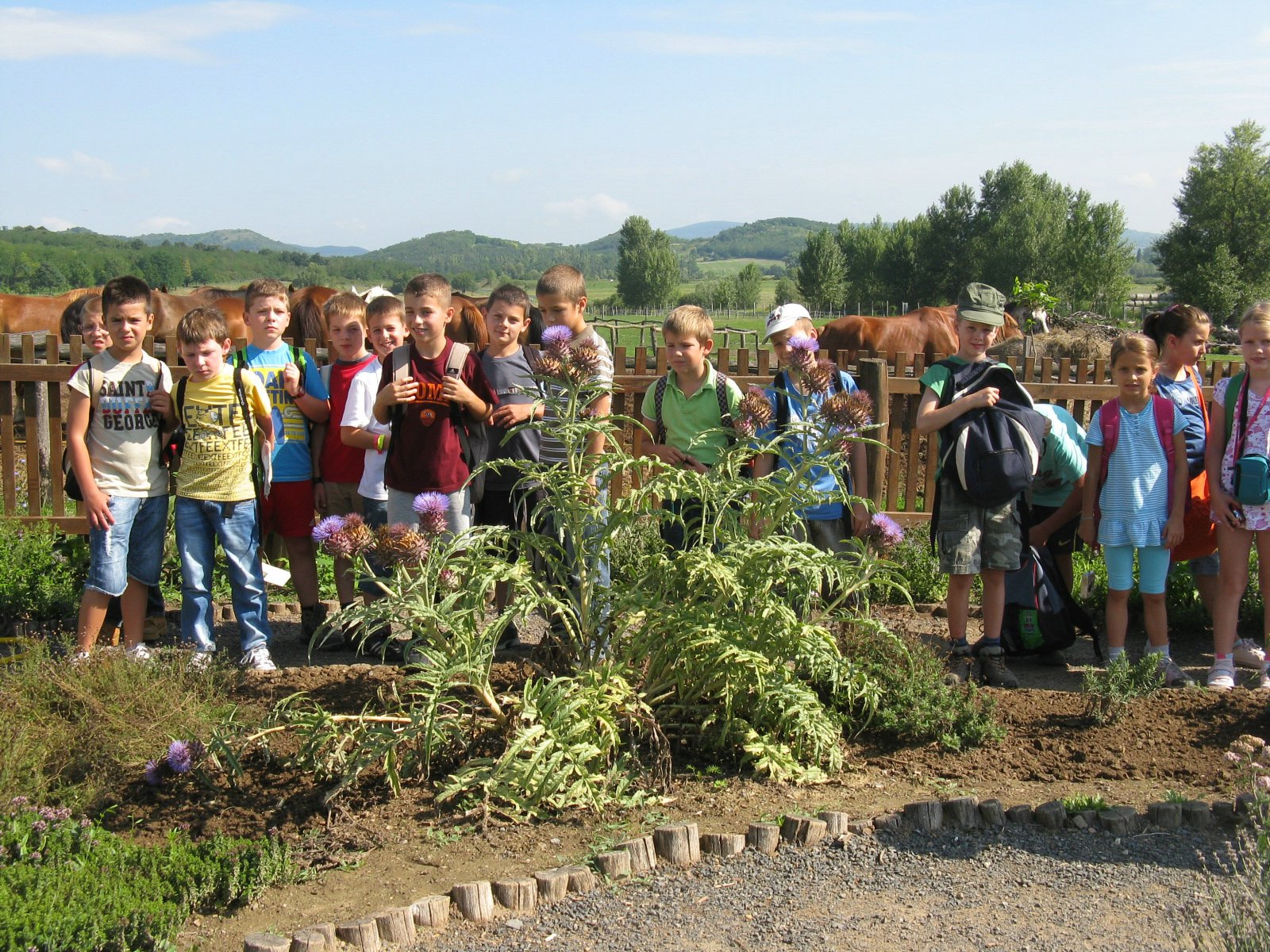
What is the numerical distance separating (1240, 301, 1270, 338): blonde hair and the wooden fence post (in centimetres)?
253

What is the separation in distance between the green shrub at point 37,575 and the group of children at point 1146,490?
4.88 m

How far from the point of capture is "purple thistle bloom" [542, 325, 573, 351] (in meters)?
3.90

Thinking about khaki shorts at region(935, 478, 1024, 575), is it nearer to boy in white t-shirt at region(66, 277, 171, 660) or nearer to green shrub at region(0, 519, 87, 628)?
boy in white t-shirt at region(66, 277, 171, 660)

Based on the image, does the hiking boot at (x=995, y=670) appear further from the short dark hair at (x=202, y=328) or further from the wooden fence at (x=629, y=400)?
the short dark hair at (x=202, y=328)

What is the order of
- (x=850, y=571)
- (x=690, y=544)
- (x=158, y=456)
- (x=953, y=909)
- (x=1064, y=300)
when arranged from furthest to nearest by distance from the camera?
1. (x=1064, y=300)
2. (x=158, y=456)
3. (x=690, y=544)
4. (x=850, y=571)
5. (x=953, y=909)

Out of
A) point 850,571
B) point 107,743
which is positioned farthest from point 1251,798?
point 107,743

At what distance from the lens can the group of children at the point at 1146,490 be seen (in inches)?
208

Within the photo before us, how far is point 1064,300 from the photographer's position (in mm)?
77938

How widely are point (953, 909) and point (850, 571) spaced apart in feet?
4.84

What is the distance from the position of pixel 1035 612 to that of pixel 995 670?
53cm

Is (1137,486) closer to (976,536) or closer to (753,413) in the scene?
(976,536)

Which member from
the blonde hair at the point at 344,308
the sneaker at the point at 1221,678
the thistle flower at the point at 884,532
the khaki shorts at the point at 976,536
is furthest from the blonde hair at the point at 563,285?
the sneaker at the point at 1221,678

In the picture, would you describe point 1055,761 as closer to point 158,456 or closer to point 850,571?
point 850,571

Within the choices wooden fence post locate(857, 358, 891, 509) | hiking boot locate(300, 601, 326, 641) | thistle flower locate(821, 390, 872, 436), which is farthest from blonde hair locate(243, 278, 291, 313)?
wooden fence post locate(857, 358, 891, 509)
